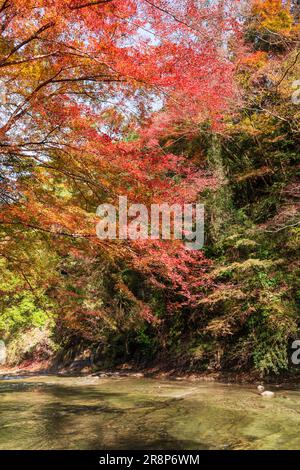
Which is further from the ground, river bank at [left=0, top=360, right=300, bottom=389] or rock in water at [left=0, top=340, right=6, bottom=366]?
river bank at [left=0, top=360, right=300, bottom=389]

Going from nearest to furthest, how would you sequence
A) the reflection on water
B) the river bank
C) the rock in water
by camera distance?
the reflection on water, the river bank, the rock in water

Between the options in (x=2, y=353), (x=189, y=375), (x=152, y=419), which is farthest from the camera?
(x=2, y=353)

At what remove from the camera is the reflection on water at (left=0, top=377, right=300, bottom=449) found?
13.1 feet

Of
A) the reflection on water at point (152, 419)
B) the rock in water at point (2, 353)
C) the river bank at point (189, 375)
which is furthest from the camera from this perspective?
the rock in water at point (2, 353)

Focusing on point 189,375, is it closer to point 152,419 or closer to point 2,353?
point 152,419

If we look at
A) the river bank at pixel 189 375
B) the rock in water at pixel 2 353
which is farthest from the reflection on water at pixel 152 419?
the rock in water at pixel 2 353

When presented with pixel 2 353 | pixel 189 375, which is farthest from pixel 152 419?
pixel 2 353

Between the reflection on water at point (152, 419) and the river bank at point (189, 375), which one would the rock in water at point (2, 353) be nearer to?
the river bank at point (189, 375)

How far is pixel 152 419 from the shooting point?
199 inches

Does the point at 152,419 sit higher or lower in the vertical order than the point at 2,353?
higher

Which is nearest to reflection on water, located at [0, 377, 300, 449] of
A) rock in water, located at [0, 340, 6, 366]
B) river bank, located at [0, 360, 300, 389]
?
river bank, located at [0, 360, 300, 389]

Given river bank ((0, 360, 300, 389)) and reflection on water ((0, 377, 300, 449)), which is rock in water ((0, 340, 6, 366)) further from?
reflection on water ((0, 377, 300, 449))

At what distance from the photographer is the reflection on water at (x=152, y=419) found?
3982 mm
